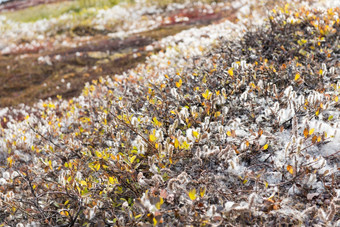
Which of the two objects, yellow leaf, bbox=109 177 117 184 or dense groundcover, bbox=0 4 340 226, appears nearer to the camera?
dense groundcover, bbox=0 4 340 226

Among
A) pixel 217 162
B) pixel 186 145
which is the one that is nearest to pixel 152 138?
pixel 186 145

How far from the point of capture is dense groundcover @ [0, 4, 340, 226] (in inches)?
92.4

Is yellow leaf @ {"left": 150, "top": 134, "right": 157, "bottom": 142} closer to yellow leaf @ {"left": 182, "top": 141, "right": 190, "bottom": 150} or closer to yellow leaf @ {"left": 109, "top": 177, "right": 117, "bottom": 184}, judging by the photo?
yellow leaf @ {"left": 182, "top": 141, "right": 190, "bottom": 150}

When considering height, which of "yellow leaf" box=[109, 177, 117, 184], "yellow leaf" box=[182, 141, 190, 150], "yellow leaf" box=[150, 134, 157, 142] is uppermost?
"yellow leaf" box=[150, 134, 157, 142]

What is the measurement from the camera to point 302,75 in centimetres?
431

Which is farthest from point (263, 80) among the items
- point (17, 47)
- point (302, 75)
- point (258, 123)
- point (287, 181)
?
point (17, 47)

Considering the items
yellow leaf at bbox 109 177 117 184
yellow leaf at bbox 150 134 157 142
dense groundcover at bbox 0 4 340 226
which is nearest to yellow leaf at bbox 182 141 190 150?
dense groundcover at bbox 0 4 340 226

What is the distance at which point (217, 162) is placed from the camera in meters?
2.97

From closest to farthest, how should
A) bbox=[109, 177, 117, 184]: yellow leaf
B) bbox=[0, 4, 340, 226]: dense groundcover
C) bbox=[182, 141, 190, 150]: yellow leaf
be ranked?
bbox=[0, 4, 340, 226]: dense groundcover
bbox=[109, 177, 117, 184]: yellow leaf
bbox=[182, 141, 190, 150]: yellow leaf

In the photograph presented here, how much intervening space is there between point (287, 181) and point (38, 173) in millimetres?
3313

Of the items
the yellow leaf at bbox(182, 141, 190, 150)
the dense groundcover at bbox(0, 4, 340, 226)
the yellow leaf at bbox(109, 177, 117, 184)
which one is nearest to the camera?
the dense groundcover at bbox(0, 4, 340, 226)

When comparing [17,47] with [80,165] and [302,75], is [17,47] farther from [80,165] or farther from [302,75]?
[302,75]

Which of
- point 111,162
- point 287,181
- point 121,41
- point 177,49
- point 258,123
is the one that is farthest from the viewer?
point 121,41

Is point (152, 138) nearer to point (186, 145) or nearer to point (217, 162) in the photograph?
point (186, 145)
